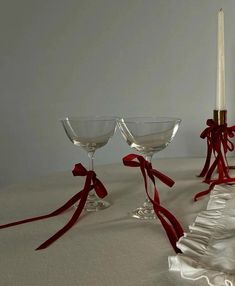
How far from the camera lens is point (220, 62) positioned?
771 millimetres

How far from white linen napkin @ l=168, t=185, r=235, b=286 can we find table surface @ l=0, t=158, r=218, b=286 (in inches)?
0.4

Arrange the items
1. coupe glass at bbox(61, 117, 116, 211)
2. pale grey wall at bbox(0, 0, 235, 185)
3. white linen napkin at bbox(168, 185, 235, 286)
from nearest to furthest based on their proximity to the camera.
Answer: white linen napkin at bbox(168, 185, 235, 286)
coupe glass at bbox(61, 117, 116, 211)
pale grey wall at bbox(0, 0, 235, 185)

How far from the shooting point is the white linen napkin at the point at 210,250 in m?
0.35

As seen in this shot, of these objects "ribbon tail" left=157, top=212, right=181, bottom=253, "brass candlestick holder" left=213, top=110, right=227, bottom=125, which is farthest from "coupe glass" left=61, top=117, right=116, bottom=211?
"brass candlestick holder" left=213, top=110, right=227, bottom=125

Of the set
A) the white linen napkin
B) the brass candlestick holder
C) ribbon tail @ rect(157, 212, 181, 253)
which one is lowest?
ribbon tail @ rect(157, 212, 181, 253)

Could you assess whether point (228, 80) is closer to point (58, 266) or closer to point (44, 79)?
point (44, 79)

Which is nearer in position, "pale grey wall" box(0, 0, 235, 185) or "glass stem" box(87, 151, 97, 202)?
"glass stem" box(87, 151, 97, 202)

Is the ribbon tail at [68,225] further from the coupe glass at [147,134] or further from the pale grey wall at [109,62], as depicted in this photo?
the pale grey wall at [109,62]

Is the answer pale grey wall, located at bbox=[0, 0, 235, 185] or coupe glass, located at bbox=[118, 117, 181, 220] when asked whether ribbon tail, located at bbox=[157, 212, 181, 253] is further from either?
pale grey wall, located at bbox=[0, 0, 235, 185]

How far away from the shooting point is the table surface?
14.7 inches

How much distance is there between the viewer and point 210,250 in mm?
394

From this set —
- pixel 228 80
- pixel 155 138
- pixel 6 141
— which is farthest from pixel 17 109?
pixel 155 138

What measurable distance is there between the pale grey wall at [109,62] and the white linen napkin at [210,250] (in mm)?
878

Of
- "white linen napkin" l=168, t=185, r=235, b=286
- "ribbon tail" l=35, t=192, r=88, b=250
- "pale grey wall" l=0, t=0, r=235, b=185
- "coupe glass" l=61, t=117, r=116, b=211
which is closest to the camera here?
"white linen napkin" l=168, t=185, r=235, b=286
